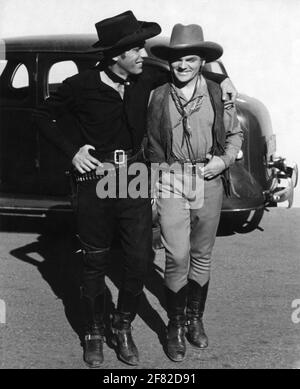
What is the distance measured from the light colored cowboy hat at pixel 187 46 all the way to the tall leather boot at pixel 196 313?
1.30m

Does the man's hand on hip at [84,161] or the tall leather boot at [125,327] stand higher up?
the man's hand on hip at [84,161]

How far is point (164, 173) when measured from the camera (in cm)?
411

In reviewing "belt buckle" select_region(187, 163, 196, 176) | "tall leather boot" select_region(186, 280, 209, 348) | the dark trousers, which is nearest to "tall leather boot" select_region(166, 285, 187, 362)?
"tall leather boot" select_region(186, 280, 209, 348)

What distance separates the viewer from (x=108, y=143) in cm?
398

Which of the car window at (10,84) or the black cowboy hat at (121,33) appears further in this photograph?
the car window at (10,84)

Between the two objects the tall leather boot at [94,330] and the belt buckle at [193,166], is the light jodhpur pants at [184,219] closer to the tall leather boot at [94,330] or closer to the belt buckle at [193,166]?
the belt buckle at [193,166]

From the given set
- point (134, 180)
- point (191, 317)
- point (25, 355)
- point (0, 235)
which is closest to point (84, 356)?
point (25, 355)

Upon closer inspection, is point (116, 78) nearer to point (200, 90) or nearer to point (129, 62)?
point (129, 62)

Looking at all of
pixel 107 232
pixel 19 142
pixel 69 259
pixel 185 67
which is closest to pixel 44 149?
pixel 19 142

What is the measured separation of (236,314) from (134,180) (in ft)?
4.80

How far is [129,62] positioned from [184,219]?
90cm

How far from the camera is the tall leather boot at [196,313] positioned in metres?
4.32

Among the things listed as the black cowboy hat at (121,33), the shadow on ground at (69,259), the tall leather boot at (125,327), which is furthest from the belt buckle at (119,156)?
the shadow on ground at (69,259)

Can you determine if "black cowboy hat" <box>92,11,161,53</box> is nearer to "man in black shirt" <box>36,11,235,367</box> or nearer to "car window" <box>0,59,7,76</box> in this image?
"man in black shirt" <box>36,11,235,367</box>
